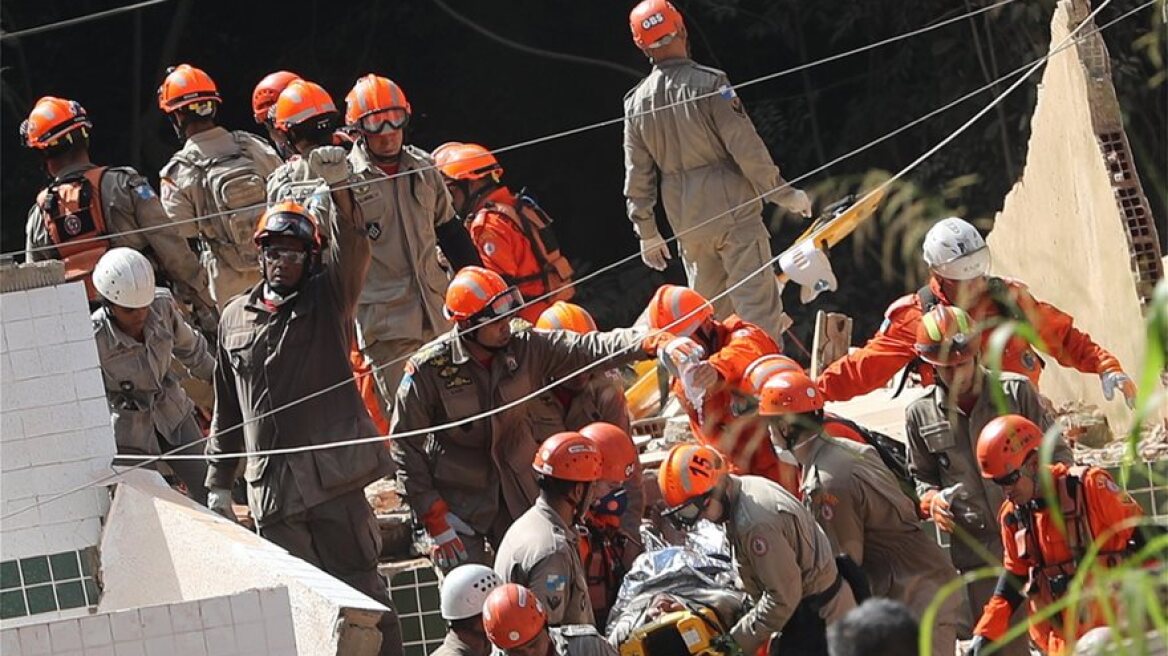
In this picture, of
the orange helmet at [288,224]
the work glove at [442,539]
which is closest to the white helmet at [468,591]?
the work glove at [442,539]

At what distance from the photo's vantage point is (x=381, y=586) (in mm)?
8539

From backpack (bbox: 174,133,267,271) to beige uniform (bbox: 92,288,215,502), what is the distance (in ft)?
4.47

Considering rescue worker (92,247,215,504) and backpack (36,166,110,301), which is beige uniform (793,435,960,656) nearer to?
rescue worker (92,247,215,504)

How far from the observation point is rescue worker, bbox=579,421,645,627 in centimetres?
805

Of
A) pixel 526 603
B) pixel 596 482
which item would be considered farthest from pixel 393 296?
pixel 526 603

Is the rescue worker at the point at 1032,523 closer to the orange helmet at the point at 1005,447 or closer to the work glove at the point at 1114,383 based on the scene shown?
the orange helmet at the point at 1005,447

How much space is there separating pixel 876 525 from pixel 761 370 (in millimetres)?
716

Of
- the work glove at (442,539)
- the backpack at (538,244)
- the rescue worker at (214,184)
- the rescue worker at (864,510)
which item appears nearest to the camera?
the rescue worker at (864,510)

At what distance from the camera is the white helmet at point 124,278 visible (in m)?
9.05

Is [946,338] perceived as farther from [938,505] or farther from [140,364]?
[140,364]

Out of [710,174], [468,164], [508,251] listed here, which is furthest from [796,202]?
[468,164]

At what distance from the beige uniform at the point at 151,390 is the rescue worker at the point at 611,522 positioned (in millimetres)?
1847

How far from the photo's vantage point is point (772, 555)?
7301 mm

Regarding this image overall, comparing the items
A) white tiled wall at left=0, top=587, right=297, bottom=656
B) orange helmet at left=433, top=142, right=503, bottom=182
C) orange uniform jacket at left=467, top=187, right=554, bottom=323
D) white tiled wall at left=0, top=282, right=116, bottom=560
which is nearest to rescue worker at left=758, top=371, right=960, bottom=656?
white tiled wall at left=0, top=587, right=297, bottom=656
